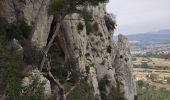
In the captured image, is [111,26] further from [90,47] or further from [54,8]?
[54,8]

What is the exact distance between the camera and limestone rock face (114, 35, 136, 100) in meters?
56.0

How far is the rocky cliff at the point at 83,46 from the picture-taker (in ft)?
117

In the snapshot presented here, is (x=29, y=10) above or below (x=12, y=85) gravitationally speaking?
above

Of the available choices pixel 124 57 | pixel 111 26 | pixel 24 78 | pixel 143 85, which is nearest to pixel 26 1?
pixel 24 78

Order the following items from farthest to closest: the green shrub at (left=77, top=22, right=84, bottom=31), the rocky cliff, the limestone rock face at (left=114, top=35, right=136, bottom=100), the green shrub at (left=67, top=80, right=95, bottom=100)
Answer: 1. the limestone rock face at (left=114, top=35, right=136, bottom=100)
2. the green shrub at (left=77, top=22, right=84, bottom=31)
3. the rocky cliff
4. the green shrub at (left=67, top=80, right=95, bottom=100)

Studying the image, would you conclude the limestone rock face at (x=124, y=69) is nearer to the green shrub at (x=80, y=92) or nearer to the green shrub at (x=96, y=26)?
the green shrub at (x=96, y=26)

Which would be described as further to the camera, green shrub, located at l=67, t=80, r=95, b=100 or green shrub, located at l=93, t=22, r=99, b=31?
green shrub, located at l=93, t=22, r=99, b=31

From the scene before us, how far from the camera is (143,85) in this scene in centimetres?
15938

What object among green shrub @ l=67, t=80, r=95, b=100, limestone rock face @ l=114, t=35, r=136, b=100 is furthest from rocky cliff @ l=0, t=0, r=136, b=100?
green shrub @ l=67, t=80, r=95, b=100

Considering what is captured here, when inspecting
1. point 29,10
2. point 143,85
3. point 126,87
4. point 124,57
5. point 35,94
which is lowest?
point 143,85

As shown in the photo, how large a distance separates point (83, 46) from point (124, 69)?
1686cm

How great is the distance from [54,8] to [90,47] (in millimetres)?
19179

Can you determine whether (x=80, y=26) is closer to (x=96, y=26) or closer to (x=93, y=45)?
(x=93, y=45)

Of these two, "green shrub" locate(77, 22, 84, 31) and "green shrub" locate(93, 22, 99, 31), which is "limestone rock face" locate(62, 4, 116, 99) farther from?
"green shrub" locate(77, 22, 84, 31)
